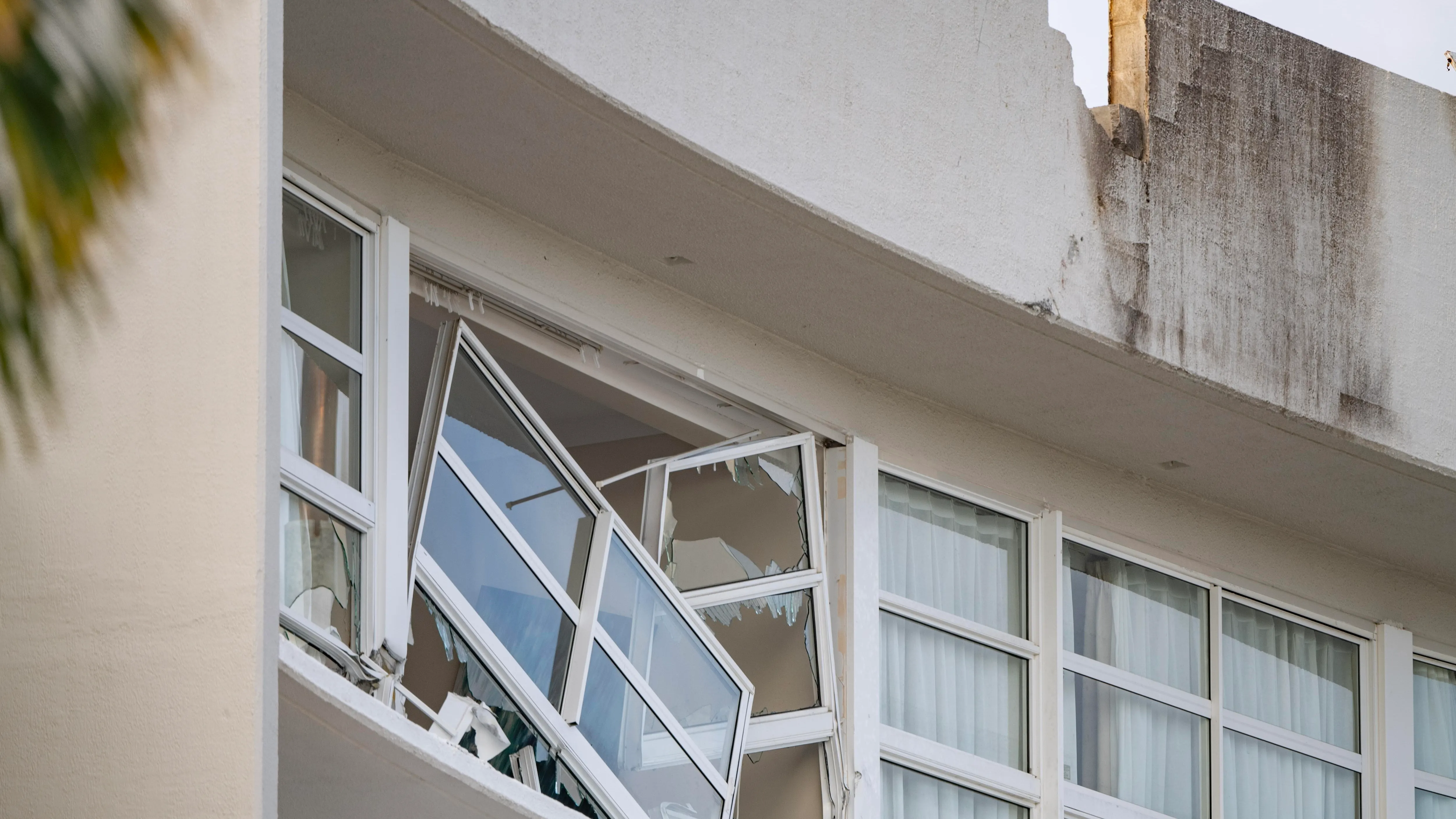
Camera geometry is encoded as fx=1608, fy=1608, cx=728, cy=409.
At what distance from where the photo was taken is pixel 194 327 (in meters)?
3.55

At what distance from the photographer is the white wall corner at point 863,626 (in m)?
7.31

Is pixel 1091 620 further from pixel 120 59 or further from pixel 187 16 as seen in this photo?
pixel 120 59

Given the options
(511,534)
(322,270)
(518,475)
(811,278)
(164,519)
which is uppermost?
(811,278)

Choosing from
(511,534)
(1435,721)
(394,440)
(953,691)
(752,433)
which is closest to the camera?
(394,440)

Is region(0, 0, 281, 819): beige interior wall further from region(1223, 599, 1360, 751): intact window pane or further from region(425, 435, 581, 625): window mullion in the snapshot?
region(1223, 599, 1360, 751): intact window pane

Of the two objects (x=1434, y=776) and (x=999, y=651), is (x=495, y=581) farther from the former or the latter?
(x=1434, y=776)

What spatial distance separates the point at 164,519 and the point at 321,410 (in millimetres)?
2092

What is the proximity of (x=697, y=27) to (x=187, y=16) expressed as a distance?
3.18 m

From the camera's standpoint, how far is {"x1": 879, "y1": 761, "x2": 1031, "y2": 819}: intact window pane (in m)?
7.57

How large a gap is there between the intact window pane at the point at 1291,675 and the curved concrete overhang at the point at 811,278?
0.60m

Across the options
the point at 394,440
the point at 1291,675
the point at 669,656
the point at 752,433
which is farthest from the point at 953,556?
the point at 394,440

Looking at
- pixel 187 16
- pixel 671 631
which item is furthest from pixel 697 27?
pixel 187 16

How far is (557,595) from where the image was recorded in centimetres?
641

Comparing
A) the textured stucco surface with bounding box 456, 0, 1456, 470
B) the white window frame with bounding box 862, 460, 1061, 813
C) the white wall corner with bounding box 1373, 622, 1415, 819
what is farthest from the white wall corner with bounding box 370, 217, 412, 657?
the white wall corner with bounding box 1373, 622, 1415, 819
